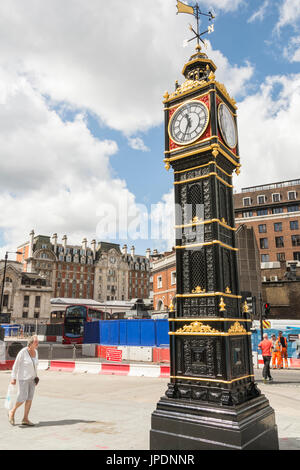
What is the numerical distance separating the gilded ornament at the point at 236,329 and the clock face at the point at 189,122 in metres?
3.90

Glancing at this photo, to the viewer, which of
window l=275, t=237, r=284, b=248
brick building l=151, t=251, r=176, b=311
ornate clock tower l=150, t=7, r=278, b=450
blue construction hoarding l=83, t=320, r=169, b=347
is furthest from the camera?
window l=275, t=237, r=284, b=248

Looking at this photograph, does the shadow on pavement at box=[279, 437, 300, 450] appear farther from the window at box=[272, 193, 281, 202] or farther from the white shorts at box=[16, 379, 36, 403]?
the window at box=[272, 193, 281, 202]

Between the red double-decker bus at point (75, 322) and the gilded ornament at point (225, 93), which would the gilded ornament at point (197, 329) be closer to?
the gilded ornament at point (225, 93)

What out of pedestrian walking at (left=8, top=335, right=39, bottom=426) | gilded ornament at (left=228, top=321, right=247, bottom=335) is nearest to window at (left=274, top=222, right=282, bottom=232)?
gilded ornament at (left=228, top=321, right=247, bottom=335)

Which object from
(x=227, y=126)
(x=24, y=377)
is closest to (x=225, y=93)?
(x=227, y=126)

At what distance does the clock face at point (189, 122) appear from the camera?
713 centimetres

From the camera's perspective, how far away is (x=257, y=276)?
3869 centimetres

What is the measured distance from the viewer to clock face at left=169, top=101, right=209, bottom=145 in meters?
7.13

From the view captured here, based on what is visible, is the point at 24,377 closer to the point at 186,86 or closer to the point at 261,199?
the point at 186,86

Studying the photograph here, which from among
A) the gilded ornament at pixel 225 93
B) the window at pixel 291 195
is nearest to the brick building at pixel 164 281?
the window at pixel 291 195

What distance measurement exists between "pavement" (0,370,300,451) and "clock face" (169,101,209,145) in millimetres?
6117

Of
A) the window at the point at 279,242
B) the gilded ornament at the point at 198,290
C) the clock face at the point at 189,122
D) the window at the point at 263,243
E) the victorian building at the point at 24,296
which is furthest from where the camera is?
the victorian building at the point at 24,296
